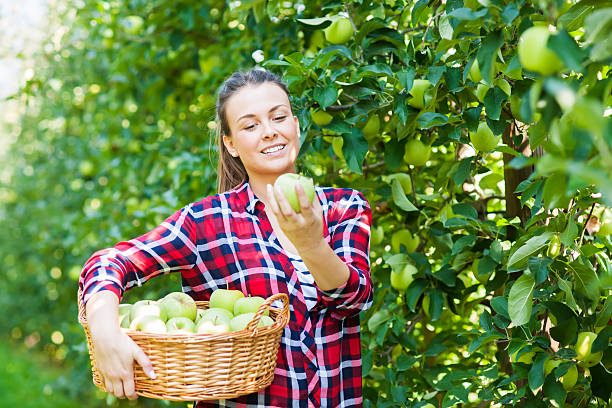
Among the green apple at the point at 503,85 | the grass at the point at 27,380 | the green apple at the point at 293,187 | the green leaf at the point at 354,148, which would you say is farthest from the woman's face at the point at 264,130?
the grass at the point at 27,380

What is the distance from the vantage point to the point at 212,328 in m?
1.16

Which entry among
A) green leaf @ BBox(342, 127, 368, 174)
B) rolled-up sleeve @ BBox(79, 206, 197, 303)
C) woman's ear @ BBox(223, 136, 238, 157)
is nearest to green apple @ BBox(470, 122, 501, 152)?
green leaf @ BBox(342, 127, 368, 174)

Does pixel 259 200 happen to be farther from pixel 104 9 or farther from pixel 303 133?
pixel 104 9

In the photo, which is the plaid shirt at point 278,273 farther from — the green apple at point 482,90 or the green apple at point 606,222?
the green apple at point 606,222

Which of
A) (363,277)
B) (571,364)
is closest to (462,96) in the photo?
(363,277)

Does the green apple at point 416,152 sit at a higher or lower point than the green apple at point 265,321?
higher

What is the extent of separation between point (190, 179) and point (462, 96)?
1423mm

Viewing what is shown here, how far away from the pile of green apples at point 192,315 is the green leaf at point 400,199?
1.85 ft

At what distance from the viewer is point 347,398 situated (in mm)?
1400

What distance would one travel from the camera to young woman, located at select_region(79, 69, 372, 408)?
123 centimetres

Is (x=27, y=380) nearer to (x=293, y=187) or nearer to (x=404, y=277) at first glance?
(x=404, y=277)

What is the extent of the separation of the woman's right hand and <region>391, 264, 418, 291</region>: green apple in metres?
0.83

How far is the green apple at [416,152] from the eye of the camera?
65.2 inches

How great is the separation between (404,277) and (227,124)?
2.05 ft
